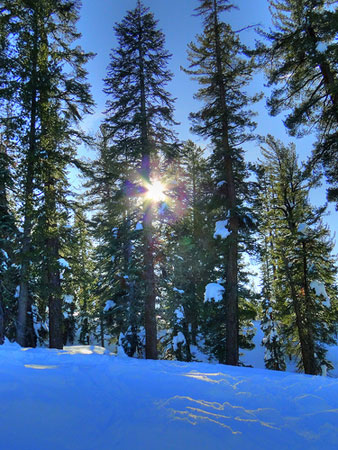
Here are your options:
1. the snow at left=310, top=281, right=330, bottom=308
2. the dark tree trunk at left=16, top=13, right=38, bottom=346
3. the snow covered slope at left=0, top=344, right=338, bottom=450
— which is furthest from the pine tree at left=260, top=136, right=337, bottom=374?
the dark tree trunk at left=16, top=13, right=38, bottom=346

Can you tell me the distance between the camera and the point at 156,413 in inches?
116

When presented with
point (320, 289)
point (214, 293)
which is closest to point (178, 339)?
point (214, 293)

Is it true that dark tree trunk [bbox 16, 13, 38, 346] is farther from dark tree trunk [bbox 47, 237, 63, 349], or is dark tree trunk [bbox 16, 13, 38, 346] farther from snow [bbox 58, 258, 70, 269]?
snow [bbox 58, 258, 70, 269]

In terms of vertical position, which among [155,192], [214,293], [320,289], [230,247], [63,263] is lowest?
[214,293]

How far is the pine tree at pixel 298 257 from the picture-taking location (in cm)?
1229

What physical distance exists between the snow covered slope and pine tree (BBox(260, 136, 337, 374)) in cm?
883

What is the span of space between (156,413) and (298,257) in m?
11.8

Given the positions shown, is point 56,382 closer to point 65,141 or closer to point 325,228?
point 65,141

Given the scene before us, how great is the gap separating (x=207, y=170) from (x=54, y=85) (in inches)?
321

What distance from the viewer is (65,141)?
39.1 ft

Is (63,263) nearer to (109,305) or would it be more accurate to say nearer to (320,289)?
(109,305)

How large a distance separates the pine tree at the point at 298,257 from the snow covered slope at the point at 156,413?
8827mm

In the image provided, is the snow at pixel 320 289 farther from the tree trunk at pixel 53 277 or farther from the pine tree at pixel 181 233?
the tree trunk at pixel 53 277

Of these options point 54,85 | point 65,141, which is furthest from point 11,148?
point 54,85
